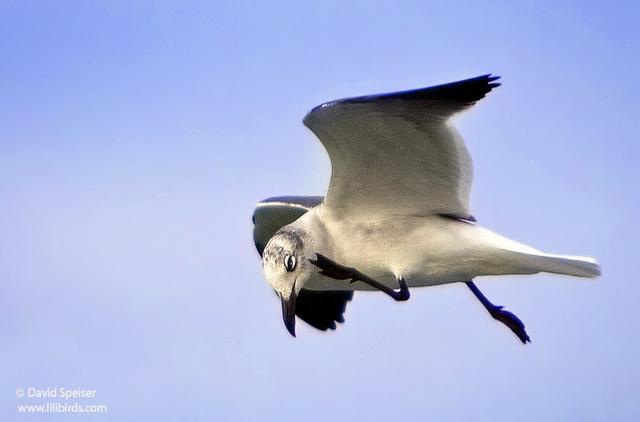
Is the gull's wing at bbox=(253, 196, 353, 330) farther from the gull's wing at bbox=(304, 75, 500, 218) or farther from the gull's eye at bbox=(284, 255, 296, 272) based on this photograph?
the gull's eye at bbox=(284, 255, 296, 272)

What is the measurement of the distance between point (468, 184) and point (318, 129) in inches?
49.3

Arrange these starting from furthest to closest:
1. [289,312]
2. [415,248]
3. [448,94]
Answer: [415,248]
[289,312]
[448,94]

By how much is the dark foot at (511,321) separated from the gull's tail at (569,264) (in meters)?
1.08

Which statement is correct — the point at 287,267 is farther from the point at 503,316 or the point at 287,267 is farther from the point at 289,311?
the point at 503,316

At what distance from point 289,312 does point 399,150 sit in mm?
1371

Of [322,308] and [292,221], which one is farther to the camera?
[322,308]

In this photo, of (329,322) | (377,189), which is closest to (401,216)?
(377,189)

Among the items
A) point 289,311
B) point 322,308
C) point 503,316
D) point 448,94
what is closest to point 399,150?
point 448,94

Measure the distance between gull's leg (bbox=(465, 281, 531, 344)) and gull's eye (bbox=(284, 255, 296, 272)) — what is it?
158 centimetres

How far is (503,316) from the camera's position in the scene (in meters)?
9.14

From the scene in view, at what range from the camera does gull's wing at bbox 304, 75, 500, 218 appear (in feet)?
24.7

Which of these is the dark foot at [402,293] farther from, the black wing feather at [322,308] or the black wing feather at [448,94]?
the black wing feather at [322,308]

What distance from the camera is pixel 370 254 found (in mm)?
8477

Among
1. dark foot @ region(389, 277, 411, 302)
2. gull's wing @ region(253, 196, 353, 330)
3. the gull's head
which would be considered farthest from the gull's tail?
gull's wing @ region(253, 196, 353, 330)
